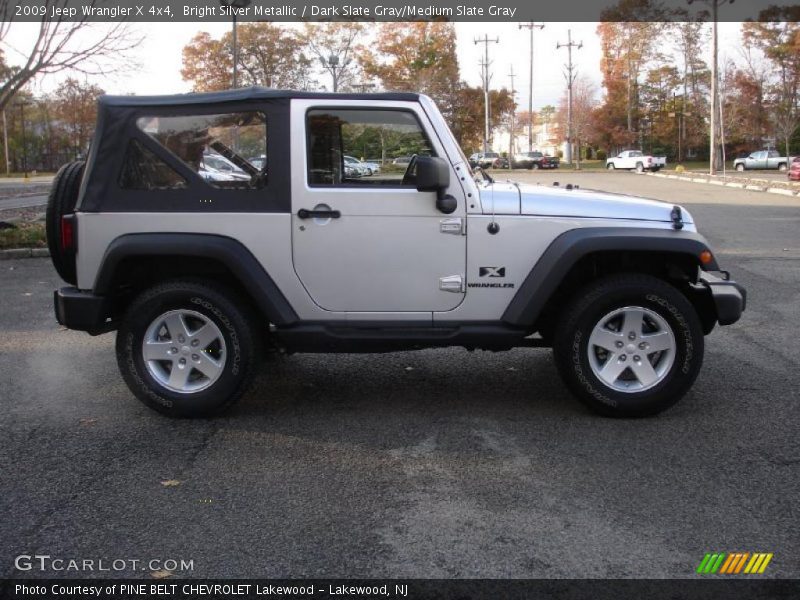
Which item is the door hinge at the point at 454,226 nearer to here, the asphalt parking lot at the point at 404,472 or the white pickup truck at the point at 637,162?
the asphalt parking lot at the point at 404,472

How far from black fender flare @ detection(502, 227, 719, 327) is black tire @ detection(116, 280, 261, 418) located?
1.70 m

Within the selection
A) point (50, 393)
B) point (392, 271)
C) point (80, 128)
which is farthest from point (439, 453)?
point (80, 128)

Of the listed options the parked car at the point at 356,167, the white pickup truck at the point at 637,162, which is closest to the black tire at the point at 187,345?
the parked car at the point at 356,167

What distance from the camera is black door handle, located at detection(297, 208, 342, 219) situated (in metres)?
4.99

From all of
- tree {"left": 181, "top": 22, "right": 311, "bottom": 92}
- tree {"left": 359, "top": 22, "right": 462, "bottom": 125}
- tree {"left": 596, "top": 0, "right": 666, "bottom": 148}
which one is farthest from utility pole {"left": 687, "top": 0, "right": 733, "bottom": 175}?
tree {"left": 596, "top": 0, "right": 666, "bottom": 148}

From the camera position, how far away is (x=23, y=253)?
42.7ft

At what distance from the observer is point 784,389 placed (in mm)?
5680

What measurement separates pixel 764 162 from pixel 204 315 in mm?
53553

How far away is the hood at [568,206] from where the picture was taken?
5.03 meters

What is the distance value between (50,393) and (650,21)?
7532cm

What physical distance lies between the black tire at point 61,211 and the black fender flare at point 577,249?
A: 2.85m

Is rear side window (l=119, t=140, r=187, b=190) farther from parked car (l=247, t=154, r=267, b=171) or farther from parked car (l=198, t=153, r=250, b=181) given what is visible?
parked car (l=247, t=154, r=267, b=171)

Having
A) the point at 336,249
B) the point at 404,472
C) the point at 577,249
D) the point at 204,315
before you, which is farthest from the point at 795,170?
the point at 404,472

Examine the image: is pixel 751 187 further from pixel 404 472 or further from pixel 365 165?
pixel 404 472
